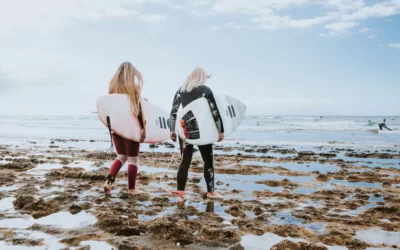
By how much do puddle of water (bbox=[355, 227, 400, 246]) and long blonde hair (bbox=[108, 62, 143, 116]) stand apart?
329 cm

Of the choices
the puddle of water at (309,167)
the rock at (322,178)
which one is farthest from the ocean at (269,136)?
the rock at (322,178)

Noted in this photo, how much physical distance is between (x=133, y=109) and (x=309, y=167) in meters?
5.19

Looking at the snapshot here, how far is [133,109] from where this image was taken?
5035 mm

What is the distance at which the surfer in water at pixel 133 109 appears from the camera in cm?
499

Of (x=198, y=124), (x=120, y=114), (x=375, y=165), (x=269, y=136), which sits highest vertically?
(x=120, y=114)

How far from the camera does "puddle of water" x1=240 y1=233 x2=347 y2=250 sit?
2.93 metres

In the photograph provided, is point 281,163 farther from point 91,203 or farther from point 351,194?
point 91,203

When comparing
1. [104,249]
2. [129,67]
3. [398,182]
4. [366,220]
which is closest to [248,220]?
[366,220]

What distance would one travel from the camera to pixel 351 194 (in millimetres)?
5285

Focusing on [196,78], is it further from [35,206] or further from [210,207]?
[35,206]

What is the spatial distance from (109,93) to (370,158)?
8885 mm

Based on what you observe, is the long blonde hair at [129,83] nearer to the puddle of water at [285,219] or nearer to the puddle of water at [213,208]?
the puddle of water at [213,208]

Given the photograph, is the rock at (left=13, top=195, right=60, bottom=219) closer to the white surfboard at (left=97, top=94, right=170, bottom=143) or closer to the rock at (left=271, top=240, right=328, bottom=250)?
the white surfboard at (left=97, top=94, right=170, bottom=143)

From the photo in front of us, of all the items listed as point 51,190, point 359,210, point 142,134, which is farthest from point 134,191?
point 359,210
